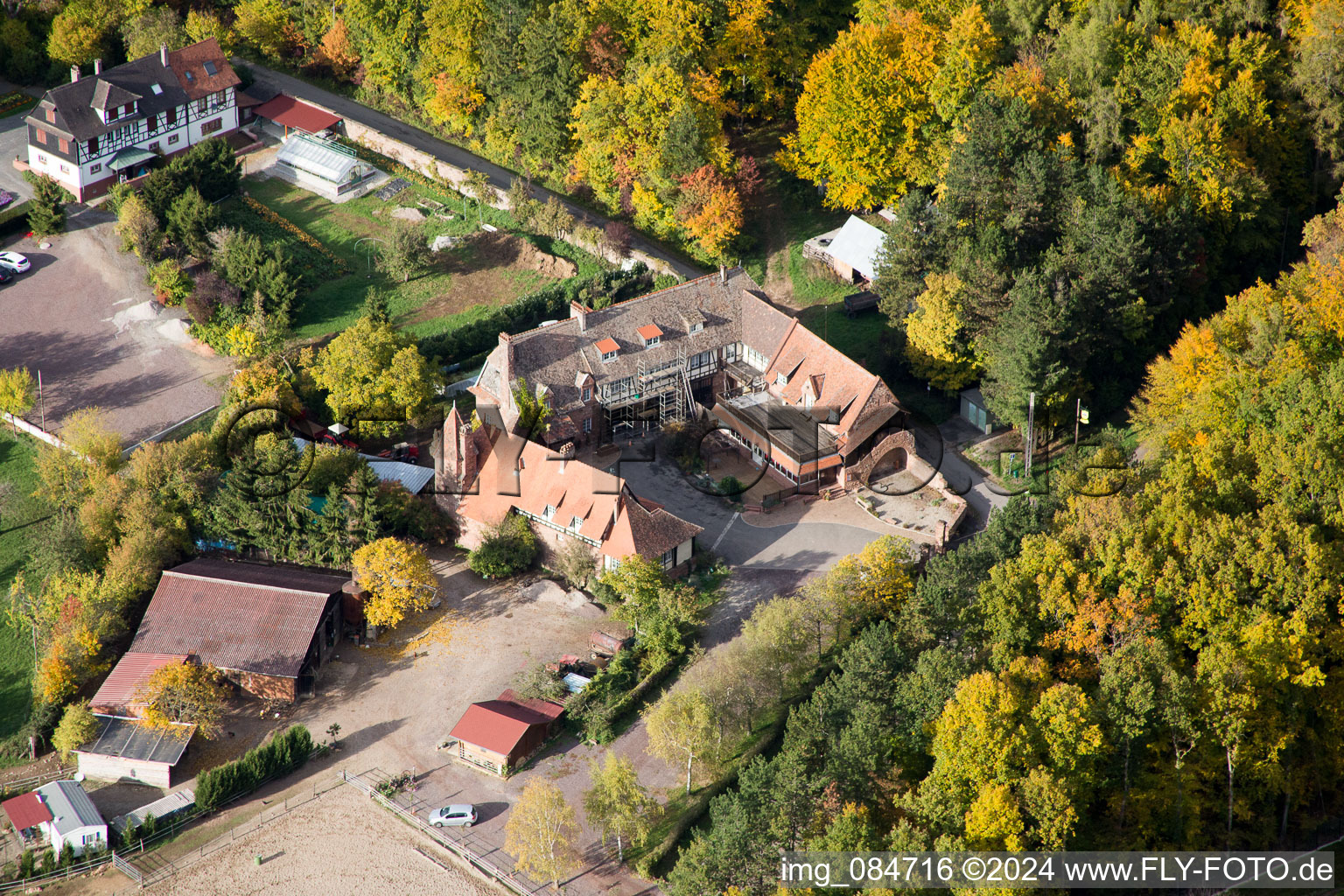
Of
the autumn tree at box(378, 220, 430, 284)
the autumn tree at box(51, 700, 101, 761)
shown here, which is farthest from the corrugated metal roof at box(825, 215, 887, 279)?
the autumn tree at box(51, 700, 101, 761)

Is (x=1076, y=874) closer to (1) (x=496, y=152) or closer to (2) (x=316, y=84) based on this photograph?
(1) (x=496, y=152)

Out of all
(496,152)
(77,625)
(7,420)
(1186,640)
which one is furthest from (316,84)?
(1186,640)

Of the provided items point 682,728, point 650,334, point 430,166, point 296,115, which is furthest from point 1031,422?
point 296,115

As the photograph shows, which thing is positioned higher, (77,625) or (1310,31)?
(1310,31)

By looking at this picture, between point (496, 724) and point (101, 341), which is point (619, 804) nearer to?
point (496, 724)

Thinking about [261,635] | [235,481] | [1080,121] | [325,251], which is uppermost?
[1080,121]

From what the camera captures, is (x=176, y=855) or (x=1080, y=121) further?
(x=1080, y=121)

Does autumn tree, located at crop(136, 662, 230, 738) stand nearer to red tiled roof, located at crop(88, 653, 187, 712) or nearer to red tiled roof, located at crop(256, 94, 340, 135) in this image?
red tiled roof, located at crop(88, 653, 187, 712)
